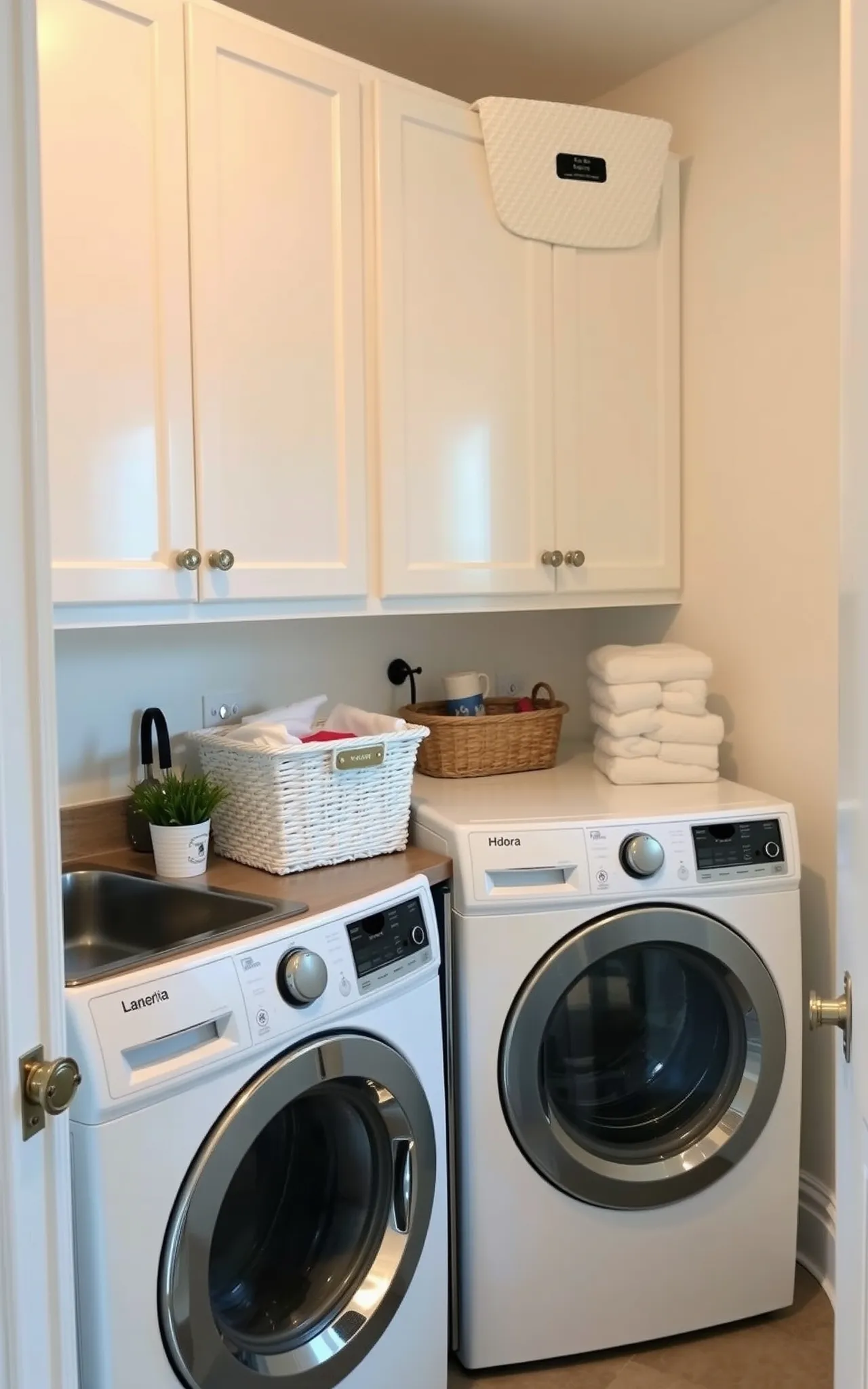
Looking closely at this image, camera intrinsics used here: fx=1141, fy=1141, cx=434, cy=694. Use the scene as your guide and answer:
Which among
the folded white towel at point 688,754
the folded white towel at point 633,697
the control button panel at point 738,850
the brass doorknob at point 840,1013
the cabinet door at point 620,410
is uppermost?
the cabinet door at point 620,410

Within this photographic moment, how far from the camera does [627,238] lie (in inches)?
92.2

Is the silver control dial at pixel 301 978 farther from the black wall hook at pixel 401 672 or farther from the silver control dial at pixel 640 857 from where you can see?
the black wall hook at pixel 401 672

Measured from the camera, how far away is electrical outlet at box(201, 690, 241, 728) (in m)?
2.17

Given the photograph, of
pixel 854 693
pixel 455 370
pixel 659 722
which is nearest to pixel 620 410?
pixel 455 370

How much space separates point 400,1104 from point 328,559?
90cm

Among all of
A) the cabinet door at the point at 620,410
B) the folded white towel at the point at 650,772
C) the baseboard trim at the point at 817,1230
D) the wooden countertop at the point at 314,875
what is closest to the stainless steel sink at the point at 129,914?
the wooden countertop at the point at 314,875

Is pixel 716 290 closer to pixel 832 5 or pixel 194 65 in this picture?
pixel 832 5

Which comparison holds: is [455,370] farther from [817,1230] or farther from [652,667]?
[817,1230]

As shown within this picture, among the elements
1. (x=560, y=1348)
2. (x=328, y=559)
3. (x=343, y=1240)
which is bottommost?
(x=560, y=1348)

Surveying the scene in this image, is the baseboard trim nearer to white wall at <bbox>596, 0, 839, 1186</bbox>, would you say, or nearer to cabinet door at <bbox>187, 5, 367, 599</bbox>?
white wall at <bbox>596, 0, 839, 1186</bbox>

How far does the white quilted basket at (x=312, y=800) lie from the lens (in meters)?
1.84

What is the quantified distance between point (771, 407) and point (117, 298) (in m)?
1.34

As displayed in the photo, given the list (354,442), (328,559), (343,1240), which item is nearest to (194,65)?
(354,442)

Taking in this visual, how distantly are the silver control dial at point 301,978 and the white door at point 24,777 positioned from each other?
0.52 m
